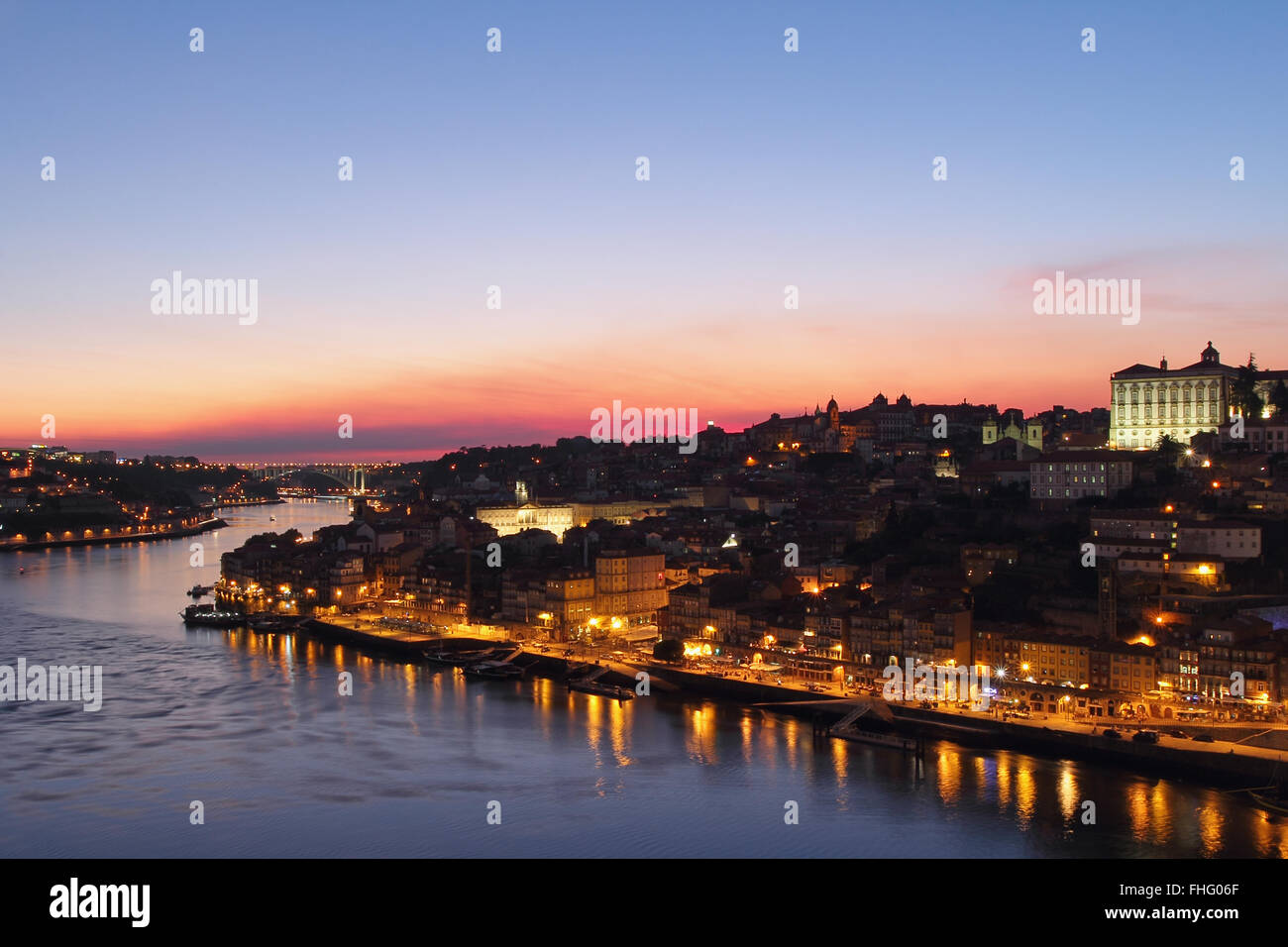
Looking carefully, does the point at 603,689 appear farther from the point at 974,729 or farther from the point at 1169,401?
the point at 1169,401

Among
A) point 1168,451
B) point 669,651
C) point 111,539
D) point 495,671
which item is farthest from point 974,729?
point 111,539

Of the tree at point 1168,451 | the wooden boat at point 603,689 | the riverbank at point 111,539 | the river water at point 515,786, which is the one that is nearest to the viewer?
the river water at point 515,786

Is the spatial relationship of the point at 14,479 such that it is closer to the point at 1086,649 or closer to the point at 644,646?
the point at 644,646

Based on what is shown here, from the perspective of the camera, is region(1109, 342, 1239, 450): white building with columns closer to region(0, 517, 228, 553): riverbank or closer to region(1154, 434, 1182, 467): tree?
region(1154, 434, 1182, 467): tree

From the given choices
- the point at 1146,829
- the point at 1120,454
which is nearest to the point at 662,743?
the point at 1146,829

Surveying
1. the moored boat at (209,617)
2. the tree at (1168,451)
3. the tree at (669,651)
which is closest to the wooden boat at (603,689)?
the tree at (669,651)

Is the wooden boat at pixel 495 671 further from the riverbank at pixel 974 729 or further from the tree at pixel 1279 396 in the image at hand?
the tree at pixel 1279 396
